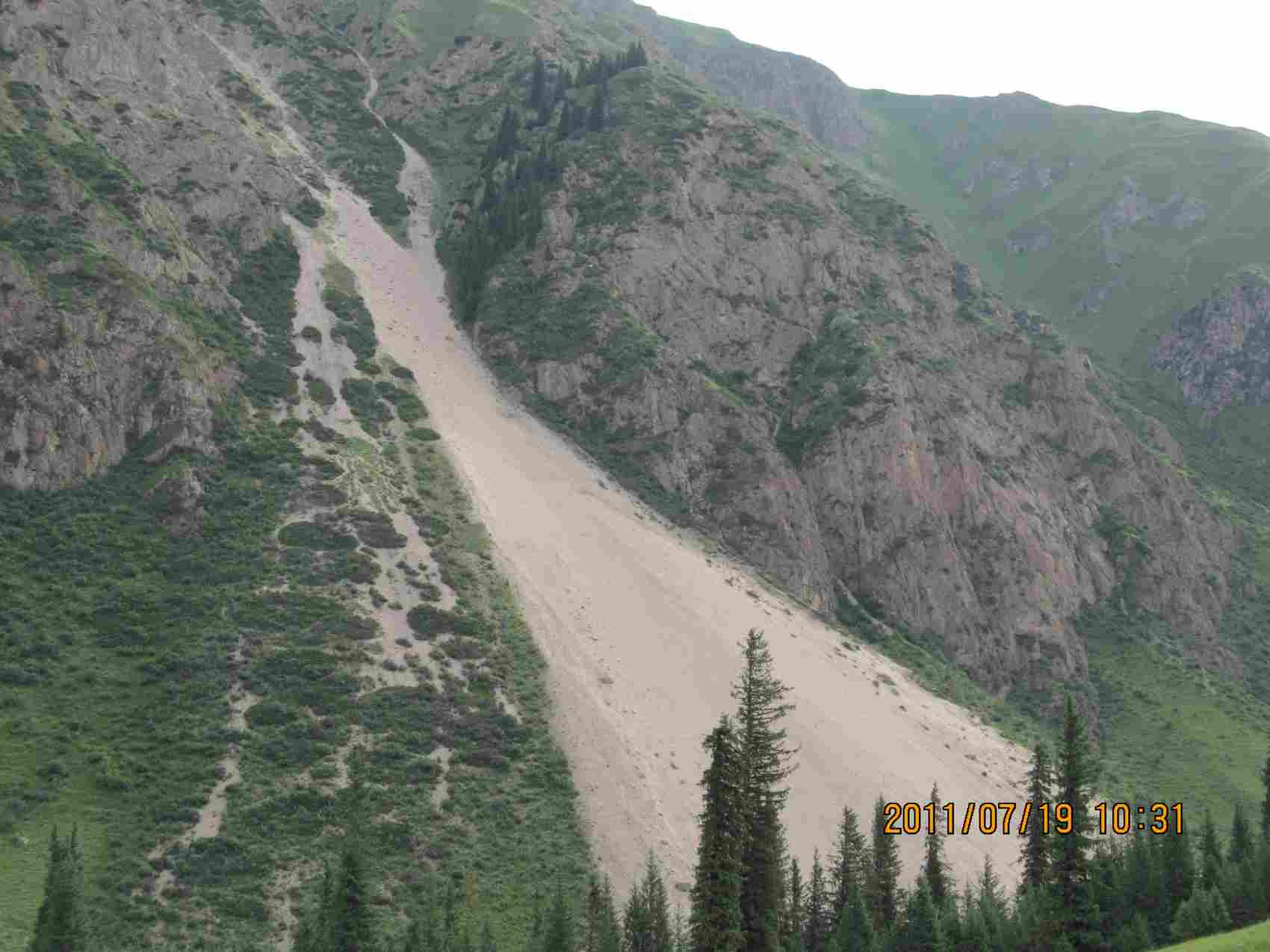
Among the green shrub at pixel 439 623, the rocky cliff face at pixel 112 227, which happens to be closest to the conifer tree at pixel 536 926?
the green shrub at pixel 439 623

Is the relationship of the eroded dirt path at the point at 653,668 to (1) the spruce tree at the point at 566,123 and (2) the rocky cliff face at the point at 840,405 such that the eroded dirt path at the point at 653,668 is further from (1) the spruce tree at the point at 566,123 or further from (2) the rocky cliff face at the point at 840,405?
(1) the spruce tree at the point at 566,123

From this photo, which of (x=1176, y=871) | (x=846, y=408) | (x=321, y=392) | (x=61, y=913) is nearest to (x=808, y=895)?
(x=1176, y=871)

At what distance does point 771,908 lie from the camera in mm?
36000

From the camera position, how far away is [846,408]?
Answer: 9981 centimetres

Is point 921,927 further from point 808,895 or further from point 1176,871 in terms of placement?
point 1176,871

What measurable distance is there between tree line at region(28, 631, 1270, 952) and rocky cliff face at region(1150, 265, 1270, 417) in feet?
303

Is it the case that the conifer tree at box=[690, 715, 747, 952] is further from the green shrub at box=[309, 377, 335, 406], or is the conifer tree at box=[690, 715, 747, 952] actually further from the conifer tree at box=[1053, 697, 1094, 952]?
the green shrub at box=[309, 377, 335, 406]

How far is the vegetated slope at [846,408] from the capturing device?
9300 centimetres

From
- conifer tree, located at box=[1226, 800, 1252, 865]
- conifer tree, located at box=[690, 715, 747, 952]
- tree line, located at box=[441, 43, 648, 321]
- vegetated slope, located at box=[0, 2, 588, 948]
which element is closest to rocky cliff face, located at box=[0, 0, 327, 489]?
vegetated slope, located at box=[0, 2, 588, 948]

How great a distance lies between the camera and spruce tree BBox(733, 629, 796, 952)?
116ft

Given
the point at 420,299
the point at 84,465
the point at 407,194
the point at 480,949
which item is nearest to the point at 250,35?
the point at 407,194

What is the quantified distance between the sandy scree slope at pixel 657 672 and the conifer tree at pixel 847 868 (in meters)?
6.78

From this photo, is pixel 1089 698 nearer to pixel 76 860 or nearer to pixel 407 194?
pixel 76 860

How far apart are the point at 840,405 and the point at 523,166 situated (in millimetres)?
42057
